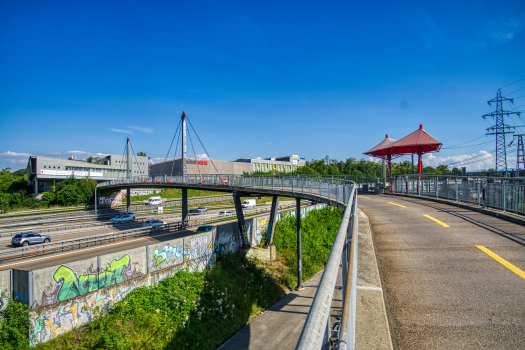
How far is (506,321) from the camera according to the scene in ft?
11.8

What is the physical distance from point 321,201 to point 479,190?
7.88 meters

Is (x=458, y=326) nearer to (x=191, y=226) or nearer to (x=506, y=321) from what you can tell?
(x=506, y=321)

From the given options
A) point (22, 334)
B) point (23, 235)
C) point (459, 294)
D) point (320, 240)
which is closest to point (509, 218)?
point (459, 294)

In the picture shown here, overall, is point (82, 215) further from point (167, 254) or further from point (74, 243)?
point (167, 254)

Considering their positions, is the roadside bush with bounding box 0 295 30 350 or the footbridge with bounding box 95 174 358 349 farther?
the roadside bush with bounding box 0 295 30 350

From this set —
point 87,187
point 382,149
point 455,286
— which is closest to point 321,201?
point 455,286

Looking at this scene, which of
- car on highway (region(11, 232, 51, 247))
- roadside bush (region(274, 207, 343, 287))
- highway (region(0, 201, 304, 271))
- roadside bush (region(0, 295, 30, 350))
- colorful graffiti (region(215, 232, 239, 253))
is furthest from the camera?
car on highway (region(11, 232, 51, 247))

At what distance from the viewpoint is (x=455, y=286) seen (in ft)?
15.3

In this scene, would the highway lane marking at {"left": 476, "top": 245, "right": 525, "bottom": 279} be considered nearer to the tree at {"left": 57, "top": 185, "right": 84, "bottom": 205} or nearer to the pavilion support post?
the pavilion support post

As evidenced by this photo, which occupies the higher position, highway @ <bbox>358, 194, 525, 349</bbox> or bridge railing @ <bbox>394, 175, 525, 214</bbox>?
bridge railing @ <bbox>394, 175, 525, 214</bbox>

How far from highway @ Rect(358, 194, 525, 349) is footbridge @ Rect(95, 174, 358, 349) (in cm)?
119

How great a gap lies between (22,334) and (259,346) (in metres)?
10.8

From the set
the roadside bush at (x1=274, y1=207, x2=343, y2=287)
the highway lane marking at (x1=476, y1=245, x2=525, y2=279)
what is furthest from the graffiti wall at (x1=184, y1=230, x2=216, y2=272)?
the highway lane marking at (x1=476, y1=245, x2=525, y2=279)

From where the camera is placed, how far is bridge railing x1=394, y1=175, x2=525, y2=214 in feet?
35.8
